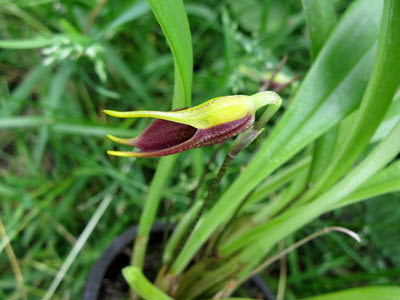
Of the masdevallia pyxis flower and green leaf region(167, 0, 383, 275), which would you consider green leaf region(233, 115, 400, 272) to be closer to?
green leaf region(167, 0, 383, 275)

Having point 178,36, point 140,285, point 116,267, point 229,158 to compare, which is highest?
point 178,36

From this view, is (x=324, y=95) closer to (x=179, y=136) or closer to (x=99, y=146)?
(x=179, y=136)

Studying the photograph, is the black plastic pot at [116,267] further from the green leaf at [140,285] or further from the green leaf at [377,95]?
the green leaf at [377,95]

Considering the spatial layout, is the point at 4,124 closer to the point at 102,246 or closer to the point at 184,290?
the point at 102,246

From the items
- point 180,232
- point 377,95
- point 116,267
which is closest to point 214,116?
point 377,95

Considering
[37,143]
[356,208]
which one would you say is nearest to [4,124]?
[37,143]

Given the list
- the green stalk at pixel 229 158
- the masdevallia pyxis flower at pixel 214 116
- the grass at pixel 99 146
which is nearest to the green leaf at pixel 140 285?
the green stalk at pixel 229 158
